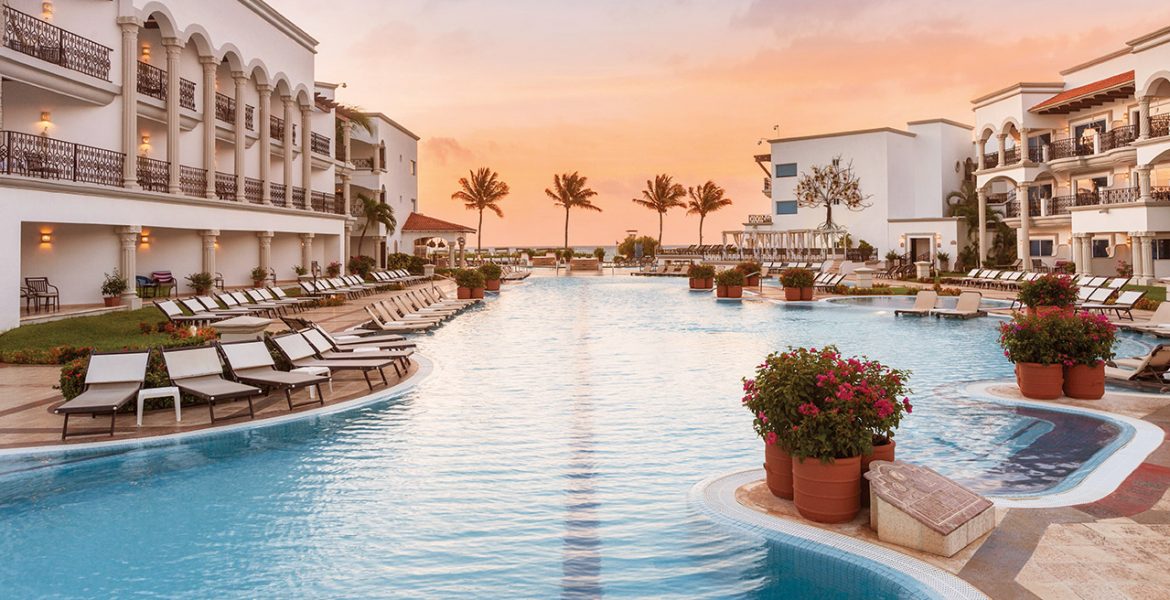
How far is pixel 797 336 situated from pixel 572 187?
6298cm

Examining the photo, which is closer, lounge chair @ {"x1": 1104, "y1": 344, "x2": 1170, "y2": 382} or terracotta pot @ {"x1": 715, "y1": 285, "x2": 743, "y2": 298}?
lounge chair @ {"x1": 1104, "y1": 344, "x2": 1170, "y2": 382}

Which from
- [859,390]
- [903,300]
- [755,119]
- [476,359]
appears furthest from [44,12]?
[755,119]

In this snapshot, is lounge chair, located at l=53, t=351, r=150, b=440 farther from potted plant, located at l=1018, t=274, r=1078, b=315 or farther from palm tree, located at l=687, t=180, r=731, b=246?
palm tree, located at l=687, t=180, r=731, b=246

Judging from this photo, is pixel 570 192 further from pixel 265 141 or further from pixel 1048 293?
pixel 1048 293

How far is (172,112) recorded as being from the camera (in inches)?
973

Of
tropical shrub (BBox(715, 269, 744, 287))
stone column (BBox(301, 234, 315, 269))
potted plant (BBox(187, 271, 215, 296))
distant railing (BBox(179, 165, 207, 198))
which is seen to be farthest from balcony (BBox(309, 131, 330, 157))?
tropical shrub (BBox(715, 269, 744, 287))

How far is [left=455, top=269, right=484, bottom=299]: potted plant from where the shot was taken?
30562 millimetres

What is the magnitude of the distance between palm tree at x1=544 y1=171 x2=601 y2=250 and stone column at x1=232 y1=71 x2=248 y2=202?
5145 centimetres

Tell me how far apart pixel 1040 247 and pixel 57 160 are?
48.2 m

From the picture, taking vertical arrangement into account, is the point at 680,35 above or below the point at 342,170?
above

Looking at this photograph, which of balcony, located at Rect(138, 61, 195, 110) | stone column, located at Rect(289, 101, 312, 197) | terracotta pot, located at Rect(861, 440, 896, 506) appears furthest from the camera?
stone column, located at Rect(289, 101, 312, 197)

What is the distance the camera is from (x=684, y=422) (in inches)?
380

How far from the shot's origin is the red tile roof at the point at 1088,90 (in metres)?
35.4

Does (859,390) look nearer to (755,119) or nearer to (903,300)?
(903,300)
